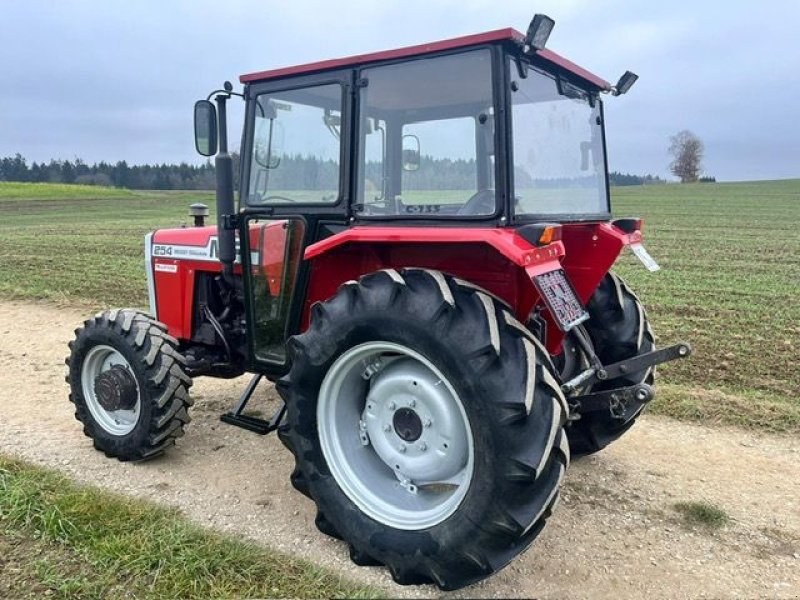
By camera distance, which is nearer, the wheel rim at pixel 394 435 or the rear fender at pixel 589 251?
the wheel rim at pixel 394 435

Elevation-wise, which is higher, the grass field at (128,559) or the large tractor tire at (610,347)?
the large tractor tire at (610,347)

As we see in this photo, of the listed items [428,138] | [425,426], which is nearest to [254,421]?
[425,426]

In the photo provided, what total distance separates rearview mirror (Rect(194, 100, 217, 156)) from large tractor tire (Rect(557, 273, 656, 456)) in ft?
7.89

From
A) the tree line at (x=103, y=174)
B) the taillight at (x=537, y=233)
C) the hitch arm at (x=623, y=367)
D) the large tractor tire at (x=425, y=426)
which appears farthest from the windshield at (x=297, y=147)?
the tree line at (x=103, y=174)

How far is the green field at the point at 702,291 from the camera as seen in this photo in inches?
214

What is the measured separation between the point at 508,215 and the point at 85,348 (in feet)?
9.52

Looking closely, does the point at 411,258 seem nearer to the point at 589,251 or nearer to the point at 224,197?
the point at 589,251

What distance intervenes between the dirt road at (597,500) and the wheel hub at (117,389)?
0.37 metres

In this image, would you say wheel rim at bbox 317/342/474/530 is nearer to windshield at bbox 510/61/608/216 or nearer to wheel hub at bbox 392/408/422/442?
wheel hub at bbox 392/408/422/442

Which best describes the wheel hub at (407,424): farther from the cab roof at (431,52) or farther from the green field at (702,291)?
the green field at (702,291)

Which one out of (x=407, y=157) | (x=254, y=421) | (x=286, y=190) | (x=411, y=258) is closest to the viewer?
(x=411, y=258)

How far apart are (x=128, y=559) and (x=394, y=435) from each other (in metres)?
1.31

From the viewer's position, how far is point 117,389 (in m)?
4.26

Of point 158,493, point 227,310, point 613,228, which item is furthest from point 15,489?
point 613,228
